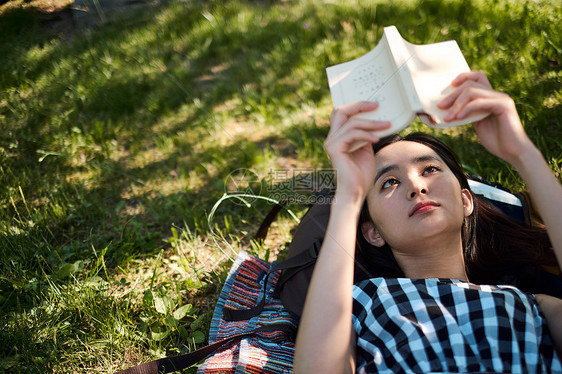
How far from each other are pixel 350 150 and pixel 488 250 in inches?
38.7

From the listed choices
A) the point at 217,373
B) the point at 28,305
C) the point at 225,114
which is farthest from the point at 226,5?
the point at 217,373

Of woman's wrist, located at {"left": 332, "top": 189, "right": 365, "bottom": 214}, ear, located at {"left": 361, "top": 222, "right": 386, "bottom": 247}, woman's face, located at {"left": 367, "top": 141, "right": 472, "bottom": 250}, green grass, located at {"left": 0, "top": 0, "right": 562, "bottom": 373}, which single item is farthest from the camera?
green grass, located at {"left": 0, "top": 0, "right": 562, "bottom": 373}

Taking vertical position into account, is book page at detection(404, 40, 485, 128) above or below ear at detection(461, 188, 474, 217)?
above

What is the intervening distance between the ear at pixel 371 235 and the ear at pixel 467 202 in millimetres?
401

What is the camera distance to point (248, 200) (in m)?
2.94

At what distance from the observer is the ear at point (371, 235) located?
6.30 feet

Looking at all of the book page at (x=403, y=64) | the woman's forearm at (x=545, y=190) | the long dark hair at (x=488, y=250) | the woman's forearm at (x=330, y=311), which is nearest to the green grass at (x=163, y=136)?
the long dark hair at (x=488, y=250)

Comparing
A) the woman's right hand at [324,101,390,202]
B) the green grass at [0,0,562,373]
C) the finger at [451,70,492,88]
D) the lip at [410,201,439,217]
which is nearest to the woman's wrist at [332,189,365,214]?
the woman's right hand at [324,101,390,202]

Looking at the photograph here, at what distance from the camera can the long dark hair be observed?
197cm

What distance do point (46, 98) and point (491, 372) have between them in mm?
3858

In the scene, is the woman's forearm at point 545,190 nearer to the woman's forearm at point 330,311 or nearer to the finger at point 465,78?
the finger at point 465,78

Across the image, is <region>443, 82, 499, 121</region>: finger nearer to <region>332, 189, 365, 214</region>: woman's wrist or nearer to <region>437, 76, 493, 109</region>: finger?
<region>437, 76, 493, 109</region>: finger

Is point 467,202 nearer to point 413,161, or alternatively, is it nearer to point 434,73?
point 413,161

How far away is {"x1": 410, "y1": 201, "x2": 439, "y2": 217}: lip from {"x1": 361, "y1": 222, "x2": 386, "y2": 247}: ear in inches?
11.5
